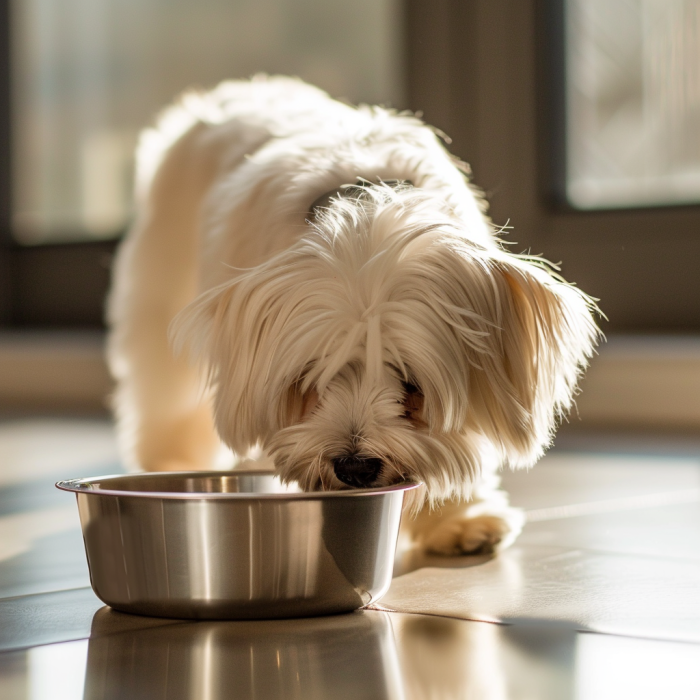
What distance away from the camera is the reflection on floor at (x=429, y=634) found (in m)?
1.31

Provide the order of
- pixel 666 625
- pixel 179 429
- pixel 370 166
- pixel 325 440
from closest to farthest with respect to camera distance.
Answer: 1. pixel 666 625
2. pixel 325 440
3. pixel 370 166
4. pixel 179 429

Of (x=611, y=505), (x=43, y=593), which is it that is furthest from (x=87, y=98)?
(x=43, y=593)

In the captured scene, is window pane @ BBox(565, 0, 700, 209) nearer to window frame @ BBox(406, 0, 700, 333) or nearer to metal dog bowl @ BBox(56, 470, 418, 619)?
window frame @ BBox(406, 0, 700, 333)

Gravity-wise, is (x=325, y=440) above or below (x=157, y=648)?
above

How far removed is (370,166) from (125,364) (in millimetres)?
1349

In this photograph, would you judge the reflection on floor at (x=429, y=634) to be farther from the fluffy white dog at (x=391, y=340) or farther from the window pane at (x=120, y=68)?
the window pane at (x=120, y=68)

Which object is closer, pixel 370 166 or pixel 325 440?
pixel 325 440

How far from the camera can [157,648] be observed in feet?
4.84

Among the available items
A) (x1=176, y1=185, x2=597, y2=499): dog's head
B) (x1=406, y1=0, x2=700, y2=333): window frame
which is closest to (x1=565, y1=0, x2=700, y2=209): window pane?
(x1=406, y1=0, x2=700, y2=333): window frame

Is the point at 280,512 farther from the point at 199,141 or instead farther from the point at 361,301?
the point at 199,141

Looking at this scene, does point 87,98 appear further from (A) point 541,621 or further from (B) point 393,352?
(A) point 541,621

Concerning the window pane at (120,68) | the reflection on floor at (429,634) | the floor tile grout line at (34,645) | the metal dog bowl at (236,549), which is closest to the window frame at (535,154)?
the window pane at (120,68)

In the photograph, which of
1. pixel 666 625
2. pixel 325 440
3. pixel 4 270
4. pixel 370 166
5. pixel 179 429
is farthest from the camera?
pixel 4 270

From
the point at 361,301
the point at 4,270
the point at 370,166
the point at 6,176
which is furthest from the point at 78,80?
the point at 361,301
